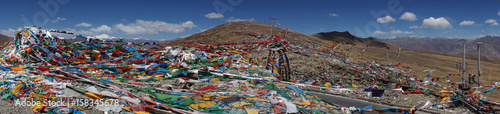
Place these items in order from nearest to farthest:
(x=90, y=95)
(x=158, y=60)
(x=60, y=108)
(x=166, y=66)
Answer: (x=60, y=108) → (x=90, y=95) → (x=166, y=66) → (x=158, y=60)

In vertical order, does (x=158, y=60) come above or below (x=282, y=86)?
above

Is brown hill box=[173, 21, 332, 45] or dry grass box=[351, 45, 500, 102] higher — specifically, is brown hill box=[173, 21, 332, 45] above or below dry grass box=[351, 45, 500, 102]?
above

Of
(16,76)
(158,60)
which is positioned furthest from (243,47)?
(16,76)

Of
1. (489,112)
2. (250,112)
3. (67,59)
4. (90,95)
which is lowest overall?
(489,112)

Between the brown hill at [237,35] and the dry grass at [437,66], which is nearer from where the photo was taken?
the dry grass at [437,66]

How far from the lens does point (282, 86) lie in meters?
8.84

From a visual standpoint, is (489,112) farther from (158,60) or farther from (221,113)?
(158,60)

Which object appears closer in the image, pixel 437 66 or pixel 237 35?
pixel 237 35

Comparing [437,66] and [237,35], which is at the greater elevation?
[237,35]

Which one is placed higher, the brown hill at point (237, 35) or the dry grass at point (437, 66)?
the brown hill at point (237, 35)

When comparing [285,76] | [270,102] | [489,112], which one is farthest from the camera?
[285,76]

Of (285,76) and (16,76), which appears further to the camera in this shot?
(285,76)

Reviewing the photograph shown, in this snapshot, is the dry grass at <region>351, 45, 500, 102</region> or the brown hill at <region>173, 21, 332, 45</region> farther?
the brown hill at <region>173, 21, 332, 45</region>

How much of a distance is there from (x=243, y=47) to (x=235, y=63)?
4.73m
